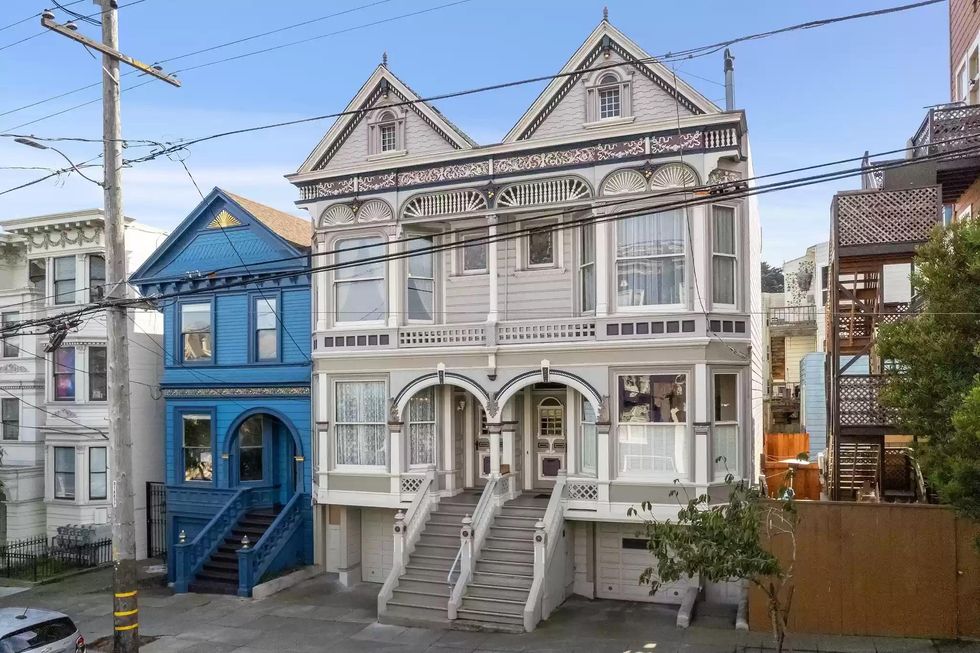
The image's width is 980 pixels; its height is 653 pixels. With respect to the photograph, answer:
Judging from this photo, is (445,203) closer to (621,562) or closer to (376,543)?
(376,543)

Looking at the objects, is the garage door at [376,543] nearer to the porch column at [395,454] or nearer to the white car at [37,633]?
the porch column at [395,454]

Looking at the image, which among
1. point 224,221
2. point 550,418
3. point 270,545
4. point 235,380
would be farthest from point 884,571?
point 224,221

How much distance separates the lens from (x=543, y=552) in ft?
54.2

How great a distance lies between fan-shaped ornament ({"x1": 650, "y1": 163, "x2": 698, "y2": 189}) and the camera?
16.9m

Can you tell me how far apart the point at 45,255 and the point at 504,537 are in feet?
58.5

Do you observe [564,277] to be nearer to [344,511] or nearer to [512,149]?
[512,149]

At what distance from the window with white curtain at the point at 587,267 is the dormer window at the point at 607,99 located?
232cm

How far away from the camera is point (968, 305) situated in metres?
11.4

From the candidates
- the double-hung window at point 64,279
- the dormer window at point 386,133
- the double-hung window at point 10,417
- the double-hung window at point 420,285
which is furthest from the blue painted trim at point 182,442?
the dormer window at point 386,133

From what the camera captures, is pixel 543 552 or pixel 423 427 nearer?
pixel 543 552

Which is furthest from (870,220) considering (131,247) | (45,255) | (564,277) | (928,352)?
(45,255)

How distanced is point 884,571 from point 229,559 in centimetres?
1451

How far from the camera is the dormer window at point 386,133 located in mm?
20078

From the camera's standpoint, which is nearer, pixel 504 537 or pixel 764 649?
pixel 764 649
